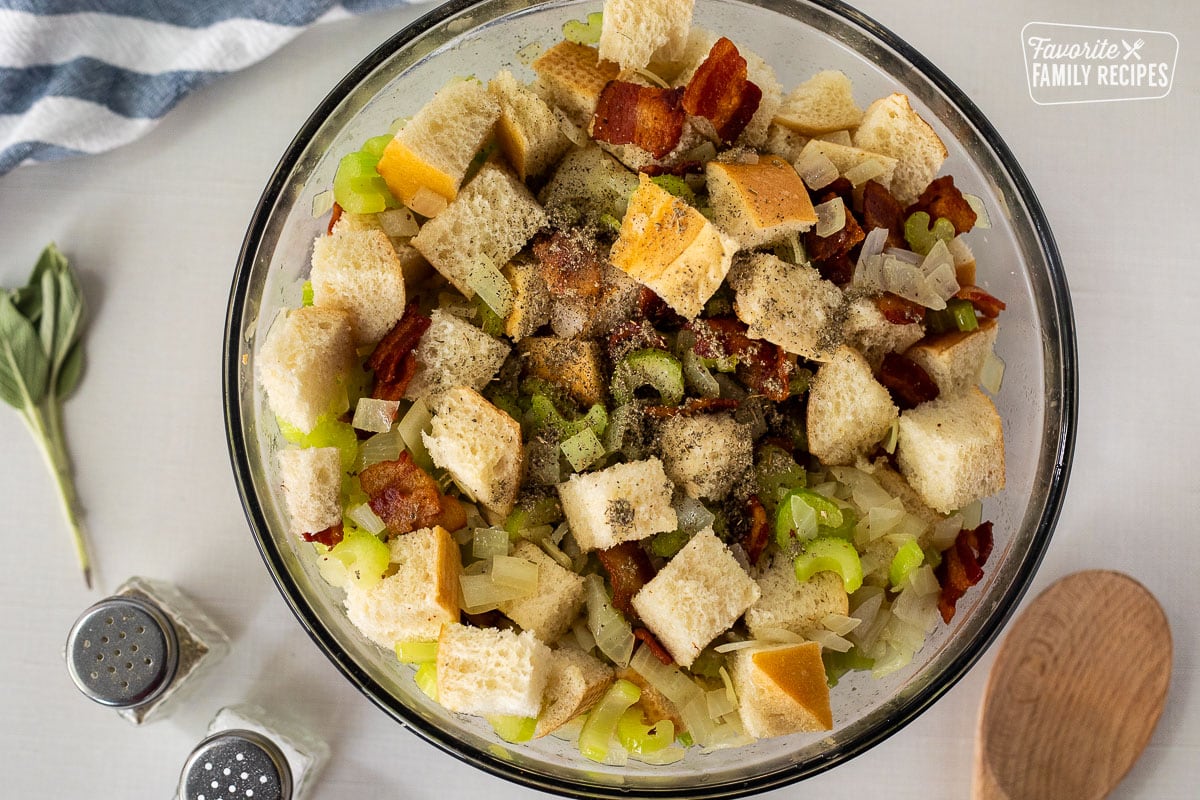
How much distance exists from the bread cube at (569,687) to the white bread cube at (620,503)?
0.20 meters

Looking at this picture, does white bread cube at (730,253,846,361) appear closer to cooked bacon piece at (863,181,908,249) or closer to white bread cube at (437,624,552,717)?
cooked bacon piece at (863,181,908,249)

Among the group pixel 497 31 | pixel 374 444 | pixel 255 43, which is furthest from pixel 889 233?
pixel 255 43

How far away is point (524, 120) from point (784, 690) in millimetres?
1110

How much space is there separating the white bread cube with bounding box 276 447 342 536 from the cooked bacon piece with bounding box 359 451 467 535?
6 centimetres

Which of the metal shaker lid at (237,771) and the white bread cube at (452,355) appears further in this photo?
the metal shaker lid at (237,771)

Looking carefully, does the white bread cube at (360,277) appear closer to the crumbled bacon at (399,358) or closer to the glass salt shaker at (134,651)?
the crumbled bacon at (399,358)

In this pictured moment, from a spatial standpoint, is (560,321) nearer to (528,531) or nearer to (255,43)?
(528,531)

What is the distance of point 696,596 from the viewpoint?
1.52m

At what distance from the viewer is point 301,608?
1.73 metres

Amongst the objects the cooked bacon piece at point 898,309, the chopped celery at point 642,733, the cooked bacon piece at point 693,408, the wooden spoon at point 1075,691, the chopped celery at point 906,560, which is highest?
the cooked bacon piece at point 898,309

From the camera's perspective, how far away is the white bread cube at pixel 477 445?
152 cm

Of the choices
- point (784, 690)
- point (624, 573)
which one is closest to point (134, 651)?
point (624, 573)

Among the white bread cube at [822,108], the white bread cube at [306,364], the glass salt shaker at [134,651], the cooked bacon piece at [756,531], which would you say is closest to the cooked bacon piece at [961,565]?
the cooked bacon piece at [756,531]
